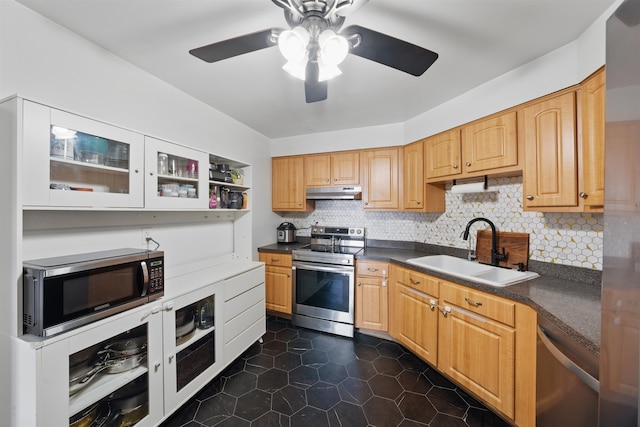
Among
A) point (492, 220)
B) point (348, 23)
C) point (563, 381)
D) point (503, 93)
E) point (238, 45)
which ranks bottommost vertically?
point (563, 381)

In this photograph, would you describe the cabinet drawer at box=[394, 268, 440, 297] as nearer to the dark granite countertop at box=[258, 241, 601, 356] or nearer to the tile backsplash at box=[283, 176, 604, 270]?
the dark granite countertop at box=[258, 241, 601, 356]

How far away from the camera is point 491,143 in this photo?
6.30 ft

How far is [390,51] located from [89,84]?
177cm

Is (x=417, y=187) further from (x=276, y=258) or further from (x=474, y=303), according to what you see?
(x=276, y=258)

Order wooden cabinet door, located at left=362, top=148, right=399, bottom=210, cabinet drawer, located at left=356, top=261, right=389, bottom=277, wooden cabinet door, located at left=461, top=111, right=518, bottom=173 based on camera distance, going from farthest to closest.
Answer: wooden cabinet door, located at left=362, top=148, right=399, bottom=210 → cabinet drawer, located at left=356, top=261, right=389, bottom=277 → wooden cabinet door, located at left=461, top=111, right=518, bottom=173

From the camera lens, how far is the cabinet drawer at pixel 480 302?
1471mm

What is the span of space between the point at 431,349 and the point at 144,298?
212 centimetres

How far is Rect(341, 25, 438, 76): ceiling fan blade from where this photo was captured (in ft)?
3.47

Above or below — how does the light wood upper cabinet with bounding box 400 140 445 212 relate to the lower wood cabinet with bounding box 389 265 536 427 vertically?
above

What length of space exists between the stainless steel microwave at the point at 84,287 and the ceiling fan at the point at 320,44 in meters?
1.19

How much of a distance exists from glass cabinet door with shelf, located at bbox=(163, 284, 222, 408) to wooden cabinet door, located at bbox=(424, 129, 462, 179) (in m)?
2.26

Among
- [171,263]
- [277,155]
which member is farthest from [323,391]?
[277,155]

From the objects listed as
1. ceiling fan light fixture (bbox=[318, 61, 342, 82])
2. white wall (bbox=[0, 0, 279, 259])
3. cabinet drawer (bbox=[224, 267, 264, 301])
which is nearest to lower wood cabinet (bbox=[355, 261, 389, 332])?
cabinet drawer (bbox=[224, 267, 264, 301])

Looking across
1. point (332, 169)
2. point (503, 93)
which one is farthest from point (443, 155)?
point (332, 169)
